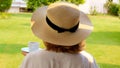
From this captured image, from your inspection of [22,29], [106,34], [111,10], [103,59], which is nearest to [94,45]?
[103,59]

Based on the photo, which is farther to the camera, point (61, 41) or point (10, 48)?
point (10, 48)

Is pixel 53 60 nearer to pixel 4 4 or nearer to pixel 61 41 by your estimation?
pixel 61 41

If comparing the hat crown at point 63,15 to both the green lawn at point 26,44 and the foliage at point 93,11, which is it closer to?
the green lawn at point 26,44

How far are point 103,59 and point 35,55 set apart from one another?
3.97m

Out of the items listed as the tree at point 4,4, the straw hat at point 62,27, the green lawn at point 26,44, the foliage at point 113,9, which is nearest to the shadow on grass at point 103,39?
the green lawn at point 26,44

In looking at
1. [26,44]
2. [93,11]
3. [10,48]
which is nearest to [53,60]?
[10,48]

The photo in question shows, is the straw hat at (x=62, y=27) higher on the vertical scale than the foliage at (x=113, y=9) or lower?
higher

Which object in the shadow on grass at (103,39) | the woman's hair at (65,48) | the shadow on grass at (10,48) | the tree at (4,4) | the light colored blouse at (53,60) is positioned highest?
the woman's hair at (65,48)

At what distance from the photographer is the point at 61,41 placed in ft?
4.41

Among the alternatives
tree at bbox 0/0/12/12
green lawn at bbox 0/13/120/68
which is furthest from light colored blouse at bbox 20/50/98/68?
tree at bbox 0/0/12/12

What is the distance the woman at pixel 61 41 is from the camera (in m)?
1.35

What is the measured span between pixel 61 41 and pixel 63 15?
0.39 feet

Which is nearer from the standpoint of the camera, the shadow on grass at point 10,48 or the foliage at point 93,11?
the shadow on grass at point 10,48

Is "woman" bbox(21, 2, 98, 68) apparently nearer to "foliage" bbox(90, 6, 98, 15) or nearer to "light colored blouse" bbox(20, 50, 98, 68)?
"light colored blouse" bbox(20, 50, 98, 68)
